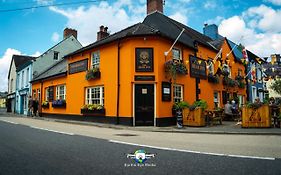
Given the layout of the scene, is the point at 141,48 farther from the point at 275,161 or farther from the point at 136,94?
the point at 275,161

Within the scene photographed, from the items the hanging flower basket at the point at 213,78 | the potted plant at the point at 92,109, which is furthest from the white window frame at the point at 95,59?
the hanging flower basket at the point at 213,78

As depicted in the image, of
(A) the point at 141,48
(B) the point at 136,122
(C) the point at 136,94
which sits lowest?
(B) the point at 136,122

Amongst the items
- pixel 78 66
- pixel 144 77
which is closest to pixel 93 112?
pixel 78 66

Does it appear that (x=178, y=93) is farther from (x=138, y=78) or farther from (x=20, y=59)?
(x=20, y=59)

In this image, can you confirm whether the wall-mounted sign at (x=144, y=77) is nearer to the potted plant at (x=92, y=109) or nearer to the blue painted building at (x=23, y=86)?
the potted plant at (x=92, y=109)

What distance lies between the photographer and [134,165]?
4.59 metres

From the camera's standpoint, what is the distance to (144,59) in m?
14.2

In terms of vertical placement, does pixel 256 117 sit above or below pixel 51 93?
below

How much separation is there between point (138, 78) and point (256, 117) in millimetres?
6795

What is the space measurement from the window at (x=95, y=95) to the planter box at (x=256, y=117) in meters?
8.97

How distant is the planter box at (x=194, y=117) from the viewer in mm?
13194

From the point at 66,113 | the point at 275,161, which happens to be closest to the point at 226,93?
the point at 66,113

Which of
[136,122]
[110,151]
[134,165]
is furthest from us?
[136,122]

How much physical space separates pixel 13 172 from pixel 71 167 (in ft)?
3.14
